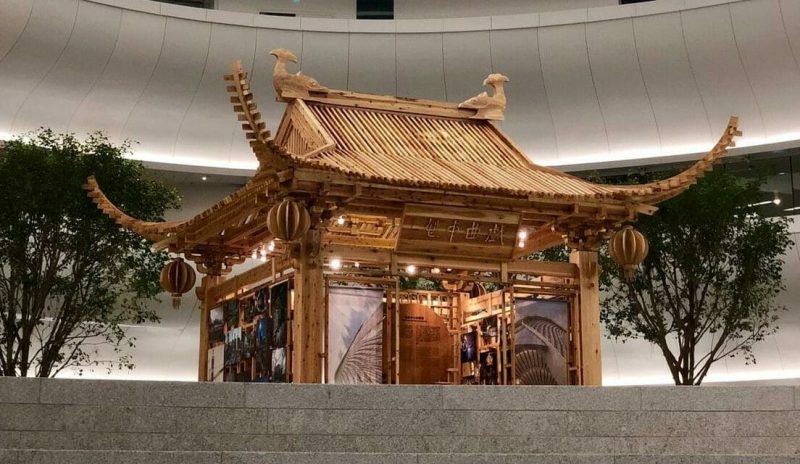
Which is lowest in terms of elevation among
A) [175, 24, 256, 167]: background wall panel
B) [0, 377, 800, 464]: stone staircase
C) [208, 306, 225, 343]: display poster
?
[0, 377, 800, 464]: stone staircase

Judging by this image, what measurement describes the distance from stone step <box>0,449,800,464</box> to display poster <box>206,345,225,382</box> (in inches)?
231

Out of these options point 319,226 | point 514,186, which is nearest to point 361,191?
point 319,226

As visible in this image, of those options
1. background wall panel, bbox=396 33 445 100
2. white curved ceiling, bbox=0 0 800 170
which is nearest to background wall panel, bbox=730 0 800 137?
A: white curved ceiling, bbox=0 0 800 170

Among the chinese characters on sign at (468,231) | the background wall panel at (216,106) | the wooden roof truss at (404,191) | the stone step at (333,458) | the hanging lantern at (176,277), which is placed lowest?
the stone step at (333,458)

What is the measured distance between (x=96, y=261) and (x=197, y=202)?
6202 mm

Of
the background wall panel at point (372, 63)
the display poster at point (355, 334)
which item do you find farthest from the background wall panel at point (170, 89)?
the display poster at point (355, 334)

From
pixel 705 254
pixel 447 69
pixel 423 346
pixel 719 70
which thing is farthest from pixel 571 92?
pixel 423 346

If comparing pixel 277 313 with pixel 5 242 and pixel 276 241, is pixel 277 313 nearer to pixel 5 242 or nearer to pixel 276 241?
pixel 276 241

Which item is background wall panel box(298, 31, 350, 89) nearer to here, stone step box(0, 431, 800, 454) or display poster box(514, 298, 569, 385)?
display poster box(514, 298, 569, 385)

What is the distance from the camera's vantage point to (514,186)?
11070mm

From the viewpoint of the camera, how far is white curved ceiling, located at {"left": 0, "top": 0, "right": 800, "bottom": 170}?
19.4m

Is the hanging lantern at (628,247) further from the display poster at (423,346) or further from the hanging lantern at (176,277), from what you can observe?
the hanging lantern at (176,277)

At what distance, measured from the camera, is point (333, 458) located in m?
6.77

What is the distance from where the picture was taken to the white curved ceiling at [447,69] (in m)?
19.4
